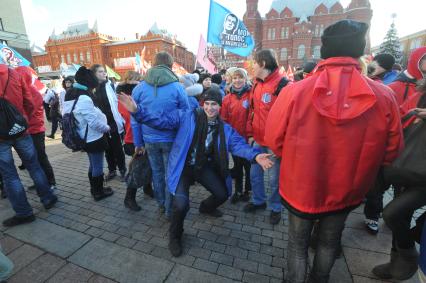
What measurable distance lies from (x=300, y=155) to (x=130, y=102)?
5.47ft

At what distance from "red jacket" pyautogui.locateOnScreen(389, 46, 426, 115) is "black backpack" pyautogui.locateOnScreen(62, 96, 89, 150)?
4231 millimetres

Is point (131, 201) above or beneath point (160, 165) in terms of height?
beneath

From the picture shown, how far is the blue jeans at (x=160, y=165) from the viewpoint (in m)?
3.07

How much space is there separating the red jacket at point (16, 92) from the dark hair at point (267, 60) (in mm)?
3119

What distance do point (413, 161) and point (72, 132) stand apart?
4032 mm

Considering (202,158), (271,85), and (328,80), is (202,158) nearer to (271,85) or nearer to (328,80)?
(271,85)

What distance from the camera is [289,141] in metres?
1.60

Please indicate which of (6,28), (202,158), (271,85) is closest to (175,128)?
(202,158)

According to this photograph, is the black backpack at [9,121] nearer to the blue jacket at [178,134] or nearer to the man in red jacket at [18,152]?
the man in red jacket at [18,152]

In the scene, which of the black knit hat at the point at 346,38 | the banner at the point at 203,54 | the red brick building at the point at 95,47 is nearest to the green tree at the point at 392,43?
the banner at the point at 203,54

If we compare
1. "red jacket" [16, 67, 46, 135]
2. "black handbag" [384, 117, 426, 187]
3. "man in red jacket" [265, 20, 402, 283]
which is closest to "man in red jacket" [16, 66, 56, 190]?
"red jacket" [16, 67, 46, 135]

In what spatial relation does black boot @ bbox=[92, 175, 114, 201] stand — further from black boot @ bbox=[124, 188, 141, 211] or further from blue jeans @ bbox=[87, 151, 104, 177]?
black boot @ bbox=[124, 188, 141, 211]

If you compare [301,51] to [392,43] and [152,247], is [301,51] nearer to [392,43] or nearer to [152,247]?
[392,43]

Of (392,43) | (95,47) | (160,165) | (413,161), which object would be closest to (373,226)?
(413,161)
